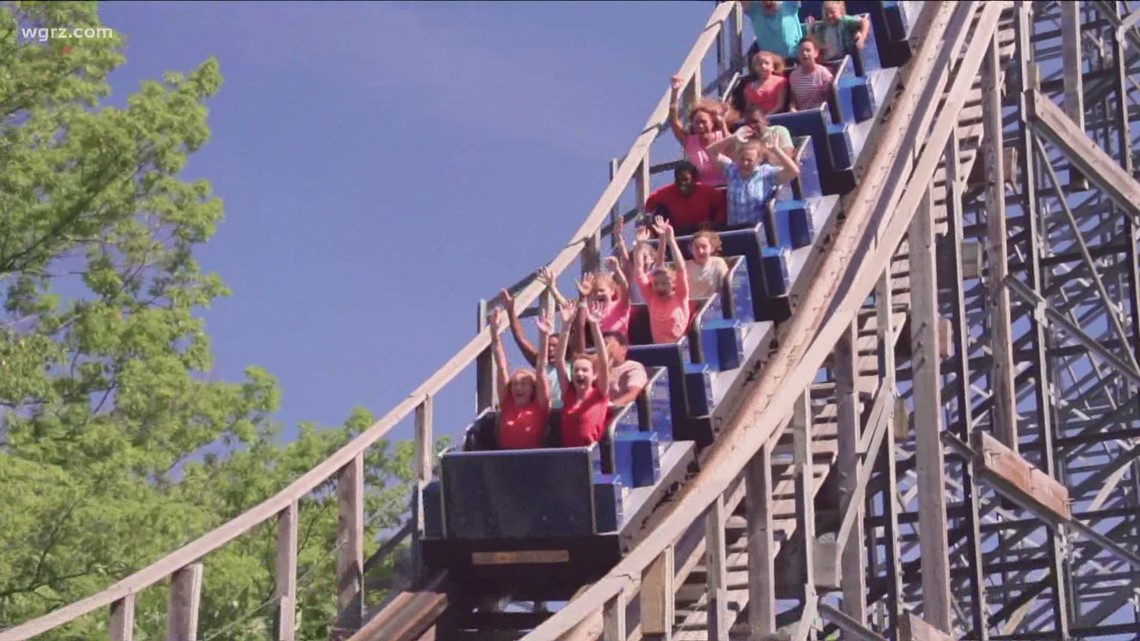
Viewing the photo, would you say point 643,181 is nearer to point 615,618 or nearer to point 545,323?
point 545,323

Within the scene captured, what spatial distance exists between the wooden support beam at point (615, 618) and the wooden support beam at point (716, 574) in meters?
0.63

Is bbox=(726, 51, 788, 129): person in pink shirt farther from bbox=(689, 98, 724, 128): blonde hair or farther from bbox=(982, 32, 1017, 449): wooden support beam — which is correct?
bbox=(982, 32, 1017, 449): wooden support beam

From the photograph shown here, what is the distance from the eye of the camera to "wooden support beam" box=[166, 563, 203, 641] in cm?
861

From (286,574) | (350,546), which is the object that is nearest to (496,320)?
(350,546)

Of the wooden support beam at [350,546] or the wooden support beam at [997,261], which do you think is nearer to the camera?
the wooden support beam at [350,546]

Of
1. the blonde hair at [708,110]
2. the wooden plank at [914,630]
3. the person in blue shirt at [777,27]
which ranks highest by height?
the person in blue shirt at [777,27]

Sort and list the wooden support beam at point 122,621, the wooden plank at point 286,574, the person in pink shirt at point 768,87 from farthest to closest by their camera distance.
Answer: the person in pink shirt at point 768,87 < the wooden plank at point 286,574 < the wooden support beam at point 122,621

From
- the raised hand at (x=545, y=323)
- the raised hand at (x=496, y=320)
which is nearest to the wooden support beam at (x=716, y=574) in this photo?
the raised hand at (x=545, y=323)

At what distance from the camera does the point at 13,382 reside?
13.4 m

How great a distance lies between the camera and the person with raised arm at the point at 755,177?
11.1m

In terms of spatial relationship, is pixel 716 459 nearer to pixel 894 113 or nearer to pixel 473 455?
pixel 473 455

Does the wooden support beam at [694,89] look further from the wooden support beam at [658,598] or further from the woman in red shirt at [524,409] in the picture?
the wooden support beam at [658,598]

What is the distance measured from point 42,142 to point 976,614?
6544 mm

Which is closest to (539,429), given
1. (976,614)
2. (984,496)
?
(976,614)
